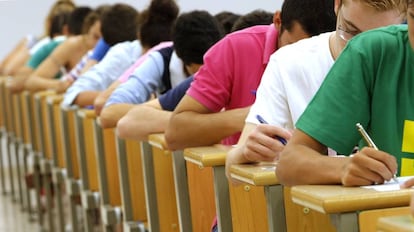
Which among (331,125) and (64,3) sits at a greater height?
(331,125)

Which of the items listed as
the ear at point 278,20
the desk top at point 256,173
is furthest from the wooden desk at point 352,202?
the ear at point 278,20

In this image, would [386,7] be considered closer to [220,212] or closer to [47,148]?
[220,212]

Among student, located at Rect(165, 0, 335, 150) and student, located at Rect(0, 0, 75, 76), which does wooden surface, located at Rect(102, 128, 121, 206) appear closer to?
student, located at Rect(165, 0, 335, 150)

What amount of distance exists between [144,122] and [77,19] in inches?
158

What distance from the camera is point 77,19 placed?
7.64m

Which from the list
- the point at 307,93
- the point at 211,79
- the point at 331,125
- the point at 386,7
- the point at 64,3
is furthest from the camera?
the point at 64,3

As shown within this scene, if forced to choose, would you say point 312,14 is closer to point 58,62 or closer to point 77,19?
point 58,62

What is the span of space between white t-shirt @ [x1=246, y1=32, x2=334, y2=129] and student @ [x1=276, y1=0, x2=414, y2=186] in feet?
1.38

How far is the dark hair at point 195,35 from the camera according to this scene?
154 inches

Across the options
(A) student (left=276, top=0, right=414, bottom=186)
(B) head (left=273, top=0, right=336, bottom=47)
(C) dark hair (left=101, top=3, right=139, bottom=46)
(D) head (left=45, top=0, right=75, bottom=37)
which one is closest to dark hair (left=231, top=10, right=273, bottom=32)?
(B) head (left=273, top=0, right=336, bottom=47)

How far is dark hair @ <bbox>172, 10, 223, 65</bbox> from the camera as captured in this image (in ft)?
12.8

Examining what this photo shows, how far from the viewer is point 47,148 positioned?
693 cm

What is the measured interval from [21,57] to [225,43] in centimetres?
615

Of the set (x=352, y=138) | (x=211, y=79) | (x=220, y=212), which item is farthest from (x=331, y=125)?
(x=211, y=79)
